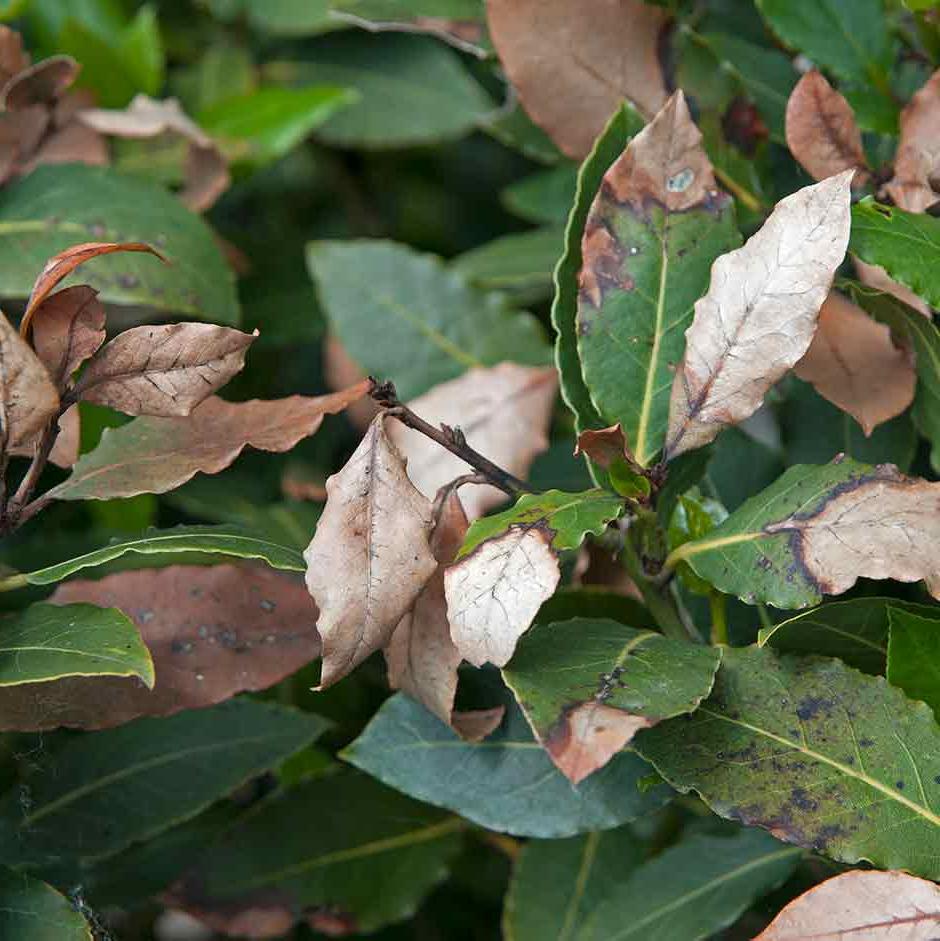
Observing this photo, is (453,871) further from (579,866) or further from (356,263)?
(356,263)

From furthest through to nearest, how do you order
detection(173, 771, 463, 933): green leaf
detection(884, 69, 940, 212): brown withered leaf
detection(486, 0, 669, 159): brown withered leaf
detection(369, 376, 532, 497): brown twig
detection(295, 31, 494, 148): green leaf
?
detection(295, 31, 494, 148): green leaf
detection(173, 771, 463, 933): green leaf
detection(486, 0, 669, 159): brown withered leaf
detection(884, 69, 940, 212): brown withered leaf
detection(369, 376, 532, 497): brown twig

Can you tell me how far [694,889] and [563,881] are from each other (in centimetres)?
13

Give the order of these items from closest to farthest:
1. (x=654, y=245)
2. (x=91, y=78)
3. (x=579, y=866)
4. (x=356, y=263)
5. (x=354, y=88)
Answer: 1. (x=654, y=245)
2. (x=579, y=866)
3. (x=356, y=263)
4. (x=91, y=78)
5. (x=354, y=88)

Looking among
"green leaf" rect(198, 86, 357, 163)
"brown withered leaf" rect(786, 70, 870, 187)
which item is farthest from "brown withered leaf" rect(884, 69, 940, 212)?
"green leaf" rect(198, 86, 357, 163)

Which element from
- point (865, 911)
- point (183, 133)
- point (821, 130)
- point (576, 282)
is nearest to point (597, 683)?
point (865, 911)

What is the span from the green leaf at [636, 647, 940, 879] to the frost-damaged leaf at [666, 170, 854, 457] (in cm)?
15

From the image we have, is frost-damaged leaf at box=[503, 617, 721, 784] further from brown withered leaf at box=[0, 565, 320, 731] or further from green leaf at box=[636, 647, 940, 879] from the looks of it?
brown withered leaf at box=[0, 565, 320, 731]

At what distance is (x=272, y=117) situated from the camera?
4.28 ft

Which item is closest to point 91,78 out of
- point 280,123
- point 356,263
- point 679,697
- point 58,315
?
point 280,123

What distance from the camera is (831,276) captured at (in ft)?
2.27

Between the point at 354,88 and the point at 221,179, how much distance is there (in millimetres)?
332

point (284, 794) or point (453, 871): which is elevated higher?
point (284, 794)

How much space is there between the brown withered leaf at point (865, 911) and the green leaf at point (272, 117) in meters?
0.86

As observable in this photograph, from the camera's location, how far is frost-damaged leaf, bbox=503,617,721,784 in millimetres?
627
